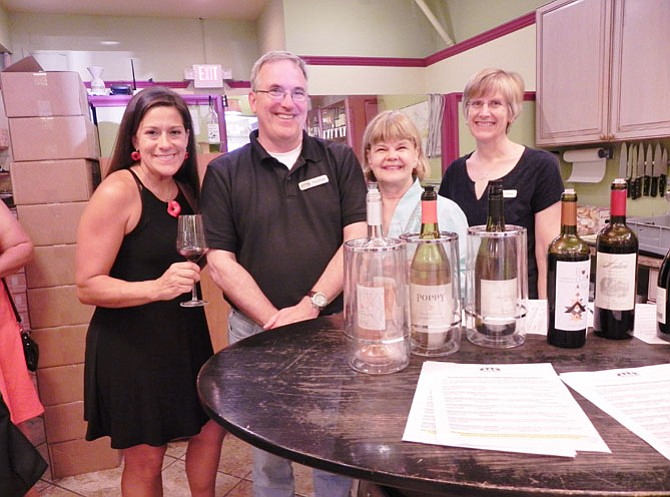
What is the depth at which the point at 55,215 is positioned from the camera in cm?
238

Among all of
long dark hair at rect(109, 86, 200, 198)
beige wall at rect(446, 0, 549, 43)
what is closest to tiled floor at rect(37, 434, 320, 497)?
long dark hair at rect(109, 86, 200, 198)

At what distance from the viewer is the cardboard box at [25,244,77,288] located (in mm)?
2375

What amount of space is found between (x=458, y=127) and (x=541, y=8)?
1.05 meters

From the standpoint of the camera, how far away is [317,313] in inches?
63.5

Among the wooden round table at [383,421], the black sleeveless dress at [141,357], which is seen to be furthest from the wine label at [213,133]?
the wooden round table at [383,421]

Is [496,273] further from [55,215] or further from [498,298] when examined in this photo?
[55,215]

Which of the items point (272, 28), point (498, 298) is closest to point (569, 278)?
point (498, 298)

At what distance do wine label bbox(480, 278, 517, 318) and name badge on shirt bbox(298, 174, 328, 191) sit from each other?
798 mm

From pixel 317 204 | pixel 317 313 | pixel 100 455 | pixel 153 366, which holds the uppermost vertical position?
pixel 317 204

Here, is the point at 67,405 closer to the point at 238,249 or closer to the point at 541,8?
the point at 238,249

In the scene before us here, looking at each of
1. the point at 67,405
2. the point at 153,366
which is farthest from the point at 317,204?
the point at 67,405

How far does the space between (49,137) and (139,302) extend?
4.24 ft

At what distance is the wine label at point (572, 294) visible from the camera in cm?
99

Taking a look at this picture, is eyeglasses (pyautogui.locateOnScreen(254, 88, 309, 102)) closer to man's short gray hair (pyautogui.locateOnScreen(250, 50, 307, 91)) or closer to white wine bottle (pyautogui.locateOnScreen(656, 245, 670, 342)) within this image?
man's short gray hair (pyautogui.locateOnScreen(250, 50, 307, 91))
